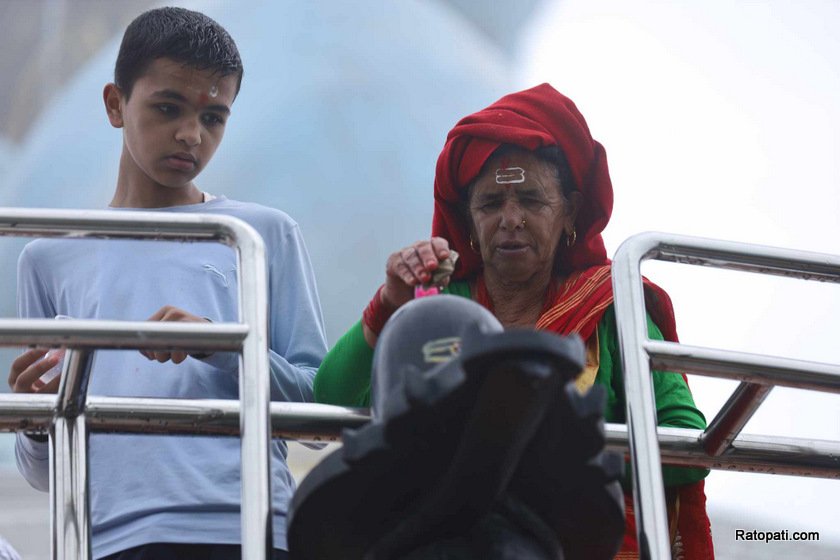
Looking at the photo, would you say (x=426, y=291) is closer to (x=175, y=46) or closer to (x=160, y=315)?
(x=160, y=315)

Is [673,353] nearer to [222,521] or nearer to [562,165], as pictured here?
[222,521]

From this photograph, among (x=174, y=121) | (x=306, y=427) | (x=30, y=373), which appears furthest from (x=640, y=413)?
(x=174, y=121)

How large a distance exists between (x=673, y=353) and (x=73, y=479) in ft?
2.20

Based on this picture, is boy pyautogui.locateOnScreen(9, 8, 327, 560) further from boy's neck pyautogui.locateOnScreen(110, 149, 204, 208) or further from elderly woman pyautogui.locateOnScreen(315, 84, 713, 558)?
elderly woman pyautogui.locateOnScreen(315, 84, 713, 558)

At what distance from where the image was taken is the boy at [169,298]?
185 cm

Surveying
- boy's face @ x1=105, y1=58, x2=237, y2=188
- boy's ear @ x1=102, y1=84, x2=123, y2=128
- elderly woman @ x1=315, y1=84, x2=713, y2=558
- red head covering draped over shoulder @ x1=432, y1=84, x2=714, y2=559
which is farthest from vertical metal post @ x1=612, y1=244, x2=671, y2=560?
boy's ear @ x1=102, y1=84, x2=123, y2=128

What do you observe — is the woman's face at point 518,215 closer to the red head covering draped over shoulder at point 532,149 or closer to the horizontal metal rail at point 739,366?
the red head covering draped over shoulder at point 532,149

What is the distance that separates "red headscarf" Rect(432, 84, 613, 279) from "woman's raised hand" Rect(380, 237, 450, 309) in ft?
1.90

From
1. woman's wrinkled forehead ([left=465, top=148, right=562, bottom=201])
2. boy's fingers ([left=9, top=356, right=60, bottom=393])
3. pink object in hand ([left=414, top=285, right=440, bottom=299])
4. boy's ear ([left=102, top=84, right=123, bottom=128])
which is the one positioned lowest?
pink object in hand ([left=414, top=285, right=440, bottom=299])

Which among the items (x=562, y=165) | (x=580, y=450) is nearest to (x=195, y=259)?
(x=562, y=165)

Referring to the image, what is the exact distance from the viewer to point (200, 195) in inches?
88.4

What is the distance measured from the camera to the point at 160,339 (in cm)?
138

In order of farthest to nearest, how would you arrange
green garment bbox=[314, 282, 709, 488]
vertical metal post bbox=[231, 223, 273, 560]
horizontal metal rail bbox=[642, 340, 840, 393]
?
green garment bbox=[314, 282, 709, 488] → horizontal metal rail bbox=[642, 340, 840, 393] → vertical metal post bbox=[231, 223, 273, 560]

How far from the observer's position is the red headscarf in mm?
2260
